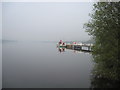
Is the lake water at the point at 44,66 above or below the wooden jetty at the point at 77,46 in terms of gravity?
below

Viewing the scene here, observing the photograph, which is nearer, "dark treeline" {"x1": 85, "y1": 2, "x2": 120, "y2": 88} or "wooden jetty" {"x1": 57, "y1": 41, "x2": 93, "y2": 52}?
"dark treeline" {"x1": 85, "y1": 2, "x2": 120, "y2": 88}

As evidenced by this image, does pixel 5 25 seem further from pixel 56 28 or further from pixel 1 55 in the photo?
pixel 56 28

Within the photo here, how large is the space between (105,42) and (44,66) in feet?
3.29

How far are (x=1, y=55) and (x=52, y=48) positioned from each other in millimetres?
753

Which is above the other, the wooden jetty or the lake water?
the wooden jetty

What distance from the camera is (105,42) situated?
210 centimetres

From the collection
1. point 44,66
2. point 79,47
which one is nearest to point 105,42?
point 79,47

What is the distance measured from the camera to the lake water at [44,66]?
2146mm

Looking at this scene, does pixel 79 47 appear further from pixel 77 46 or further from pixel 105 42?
pixel 105 42

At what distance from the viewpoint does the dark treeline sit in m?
2.07

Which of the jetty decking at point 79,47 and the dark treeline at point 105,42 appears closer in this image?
the dark treeline at point 105,42

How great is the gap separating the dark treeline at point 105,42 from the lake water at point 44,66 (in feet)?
0.50

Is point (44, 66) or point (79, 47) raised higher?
point (79, 47)

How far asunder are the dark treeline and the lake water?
15 cm
